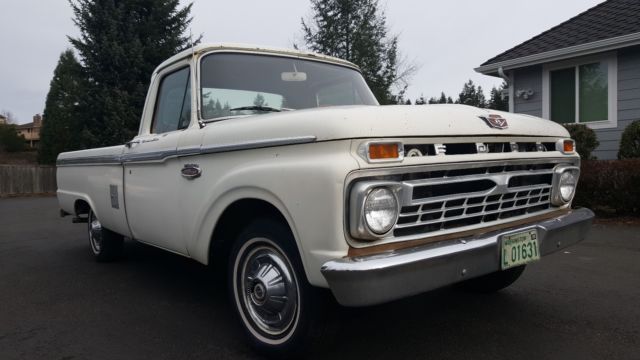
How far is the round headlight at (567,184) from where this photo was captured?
3.30m

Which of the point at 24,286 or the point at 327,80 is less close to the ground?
the point at 327,80

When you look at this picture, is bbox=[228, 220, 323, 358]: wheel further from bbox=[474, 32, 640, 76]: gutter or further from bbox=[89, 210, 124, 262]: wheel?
bbox=[474, 32, 640, 76]: gutter

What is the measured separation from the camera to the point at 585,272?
4754 mm

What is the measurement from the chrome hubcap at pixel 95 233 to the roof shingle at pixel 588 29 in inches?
367

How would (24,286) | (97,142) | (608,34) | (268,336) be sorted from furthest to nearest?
(97,142) → (608,34) → (24,286) → (268,336)

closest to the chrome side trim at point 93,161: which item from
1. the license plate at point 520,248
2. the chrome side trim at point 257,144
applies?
the chrome side trim at point 257,144

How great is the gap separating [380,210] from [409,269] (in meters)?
0.30

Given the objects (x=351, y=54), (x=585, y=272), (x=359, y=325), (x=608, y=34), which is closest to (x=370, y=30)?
(x=351, y=54)

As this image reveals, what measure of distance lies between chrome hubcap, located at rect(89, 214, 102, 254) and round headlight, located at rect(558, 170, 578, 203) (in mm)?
4597

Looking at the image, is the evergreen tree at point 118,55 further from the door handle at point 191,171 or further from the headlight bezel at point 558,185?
the headlight bezel at point 558,185

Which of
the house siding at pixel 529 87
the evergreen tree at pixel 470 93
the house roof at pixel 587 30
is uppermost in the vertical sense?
the evergreen tree at pixel 470 93

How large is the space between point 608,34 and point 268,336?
9807 mm

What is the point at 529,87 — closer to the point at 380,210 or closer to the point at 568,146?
the point at 568,146

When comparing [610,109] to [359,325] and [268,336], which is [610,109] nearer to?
[359,325]
